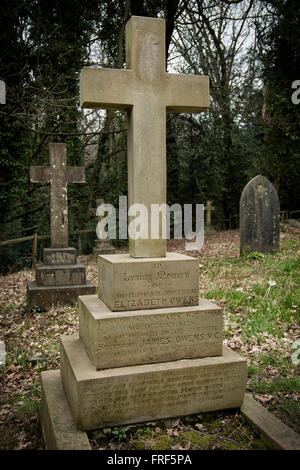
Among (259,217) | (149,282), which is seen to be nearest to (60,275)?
(149,282)

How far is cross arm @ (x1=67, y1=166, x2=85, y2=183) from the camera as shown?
317 inches

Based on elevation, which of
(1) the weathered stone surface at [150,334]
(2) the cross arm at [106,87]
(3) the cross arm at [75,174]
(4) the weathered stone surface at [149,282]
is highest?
(2) the cross arm at [106,87]

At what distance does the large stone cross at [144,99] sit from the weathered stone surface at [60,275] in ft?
13.6

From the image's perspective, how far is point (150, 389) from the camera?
9.41ft

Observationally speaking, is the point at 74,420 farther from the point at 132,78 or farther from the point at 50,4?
the point at 50,4

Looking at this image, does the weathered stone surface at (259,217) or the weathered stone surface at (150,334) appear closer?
the weathered stone surface at (150,334)

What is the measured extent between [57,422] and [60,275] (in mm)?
4566

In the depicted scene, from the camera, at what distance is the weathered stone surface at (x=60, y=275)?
708 centimetres

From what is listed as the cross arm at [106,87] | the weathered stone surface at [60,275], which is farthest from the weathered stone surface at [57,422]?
the weathered stone surface at [60,275]

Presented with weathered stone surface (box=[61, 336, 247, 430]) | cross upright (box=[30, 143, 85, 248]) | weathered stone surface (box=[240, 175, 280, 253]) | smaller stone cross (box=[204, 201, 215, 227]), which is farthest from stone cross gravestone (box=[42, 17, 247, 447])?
smaller stone cross (box=[204, 201, 215, 227])

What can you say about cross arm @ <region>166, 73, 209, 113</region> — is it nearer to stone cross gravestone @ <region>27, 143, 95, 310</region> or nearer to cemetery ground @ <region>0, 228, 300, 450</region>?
cemetery ground @ <region>0, 228, 300, 450</region>

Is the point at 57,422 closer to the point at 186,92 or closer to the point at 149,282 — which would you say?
the point at 149,282

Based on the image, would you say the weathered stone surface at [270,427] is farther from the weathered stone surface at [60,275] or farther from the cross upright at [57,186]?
the cross upright at [57,186]
